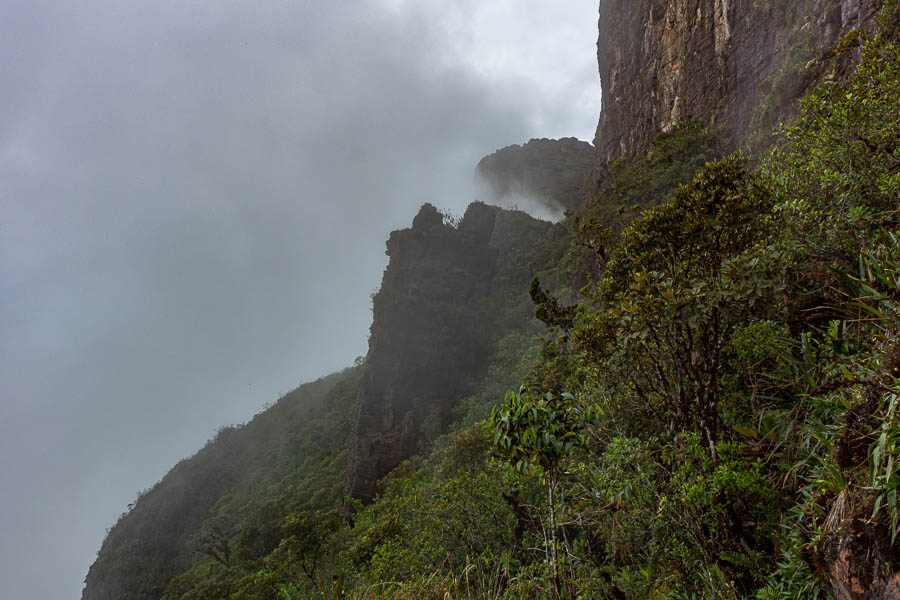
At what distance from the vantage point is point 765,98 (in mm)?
17938

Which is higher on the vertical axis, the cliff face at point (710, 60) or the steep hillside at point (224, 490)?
→ the cliff face at point (710, 60)

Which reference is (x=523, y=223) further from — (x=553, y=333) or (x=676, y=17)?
(x=553, y=333)

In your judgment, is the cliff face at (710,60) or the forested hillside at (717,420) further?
the cliff face at (710,60)

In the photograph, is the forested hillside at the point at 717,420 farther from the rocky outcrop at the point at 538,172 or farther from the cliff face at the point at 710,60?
the rocky outcrop at the point at 538,172

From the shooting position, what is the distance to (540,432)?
4082mm

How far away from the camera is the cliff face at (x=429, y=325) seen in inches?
1153

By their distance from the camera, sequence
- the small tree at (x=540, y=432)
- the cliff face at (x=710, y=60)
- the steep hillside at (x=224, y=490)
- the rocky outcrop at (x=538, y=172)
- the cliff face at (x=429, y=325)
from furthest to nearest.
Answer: the rocky outcrop at (x=538, y=172), the steep hillside at (x=224, y=490), the cliff face at (x=429, y=325), the cliff face at (x=710, y=60), the small tree at (x=540, y=432)

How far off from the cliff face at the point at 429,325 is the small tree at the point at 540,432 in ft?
82.6

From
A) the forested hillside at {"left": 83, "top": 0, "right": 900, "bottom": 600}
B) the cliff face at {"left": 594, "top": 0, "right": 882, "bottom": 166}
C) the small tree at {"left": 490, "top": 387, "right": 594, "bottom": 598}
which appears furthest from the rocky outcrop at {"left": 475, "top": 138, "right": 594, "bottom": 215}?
the small tree at {"left": 490, "top": 387, "right": 594, "bottom": 598}

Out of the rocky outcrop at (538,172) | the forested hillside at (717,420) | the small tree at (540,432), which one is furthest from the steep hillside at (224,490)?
the rocky outcrop at (538,172)

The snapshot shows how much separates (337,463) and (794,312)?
33.8 meters

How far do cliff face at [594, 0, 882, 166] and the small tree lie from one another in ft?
56.5

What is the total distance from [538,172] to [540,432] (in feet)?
234

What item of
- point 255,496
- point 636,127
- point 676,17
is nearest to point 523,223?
point 636,127
